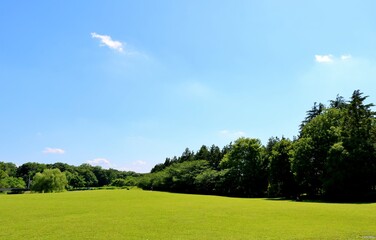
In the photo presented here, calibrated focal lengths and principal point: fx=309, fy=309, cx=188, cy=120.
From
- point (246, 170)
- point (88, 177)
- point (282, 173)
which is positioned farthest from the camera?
point (88, 177)

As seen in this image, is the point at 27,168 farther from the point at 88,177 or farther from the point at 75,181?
the point at 88,177

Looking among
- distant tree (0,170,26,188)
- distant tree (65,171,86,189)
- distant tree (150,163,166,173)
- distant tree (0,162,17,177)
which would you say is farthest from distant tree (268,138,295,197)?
distant tree (0,162,17,177)

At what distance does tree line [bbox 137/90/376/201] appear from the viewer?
164 ft

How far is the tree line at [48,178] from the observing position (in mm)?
108312

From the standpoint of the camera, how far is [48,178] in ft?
354

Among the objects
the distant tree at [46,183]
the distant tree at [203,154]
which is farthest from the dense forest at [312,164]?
the distant tree at [46,183]

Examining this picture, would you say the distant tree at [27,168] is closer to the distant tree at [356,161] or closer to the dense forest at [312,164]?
the dense forest at [312,164]

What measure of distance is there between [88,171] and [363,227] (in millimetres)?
190968

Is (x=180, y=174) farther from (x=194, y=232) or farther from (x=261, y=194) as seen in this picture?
(x=194, y=232)

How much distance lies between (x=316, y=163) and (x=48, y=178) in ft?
291

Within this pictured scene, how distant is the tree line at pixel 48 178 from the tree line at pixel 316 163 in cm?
5317

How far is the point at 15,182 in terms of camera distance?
14688 cm

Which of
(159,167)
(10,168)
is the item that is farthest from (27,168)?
(159,167)

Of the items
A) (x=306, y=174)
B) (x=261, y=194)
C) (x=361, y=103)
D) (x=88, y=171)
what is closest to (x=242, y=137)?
(x=261, y=194)
